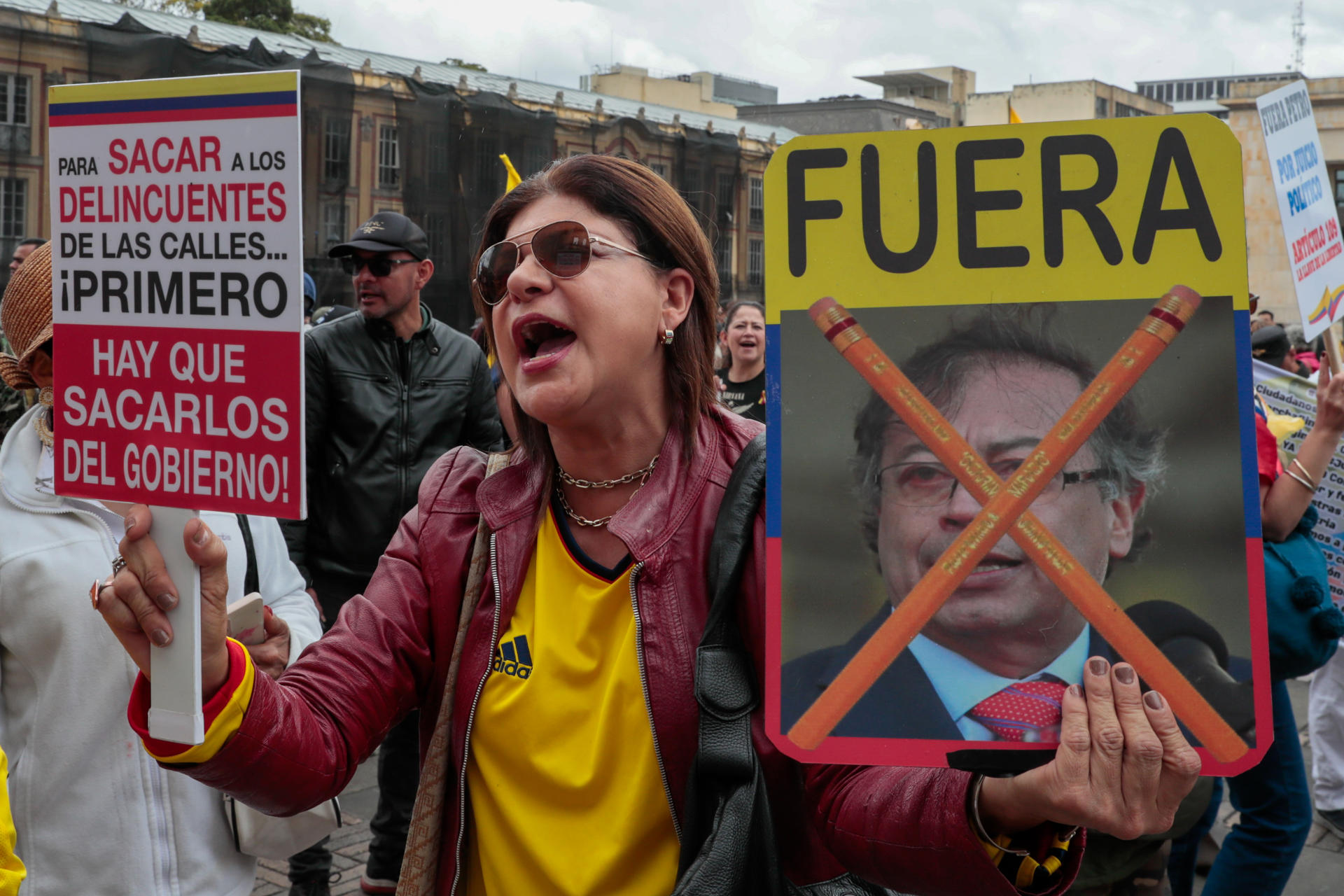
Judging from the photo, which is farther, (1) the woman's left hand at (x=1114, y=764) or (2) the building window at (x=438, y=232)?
(2) the building window at (x=438, y=232)

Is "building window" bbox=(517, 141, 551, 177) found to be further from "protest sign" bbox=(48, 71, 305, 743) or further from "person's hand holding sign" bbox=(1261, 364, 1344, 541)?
"protest sign" bbox=(48, 71, 305, 743)

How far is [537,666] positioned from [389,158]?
1154 cm

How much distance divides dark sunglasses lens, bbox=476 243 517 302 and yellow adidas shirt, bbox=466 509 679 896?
398mm

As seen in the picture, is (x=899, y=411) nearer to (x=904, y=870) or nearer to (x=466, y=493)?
(x=904, y=870)

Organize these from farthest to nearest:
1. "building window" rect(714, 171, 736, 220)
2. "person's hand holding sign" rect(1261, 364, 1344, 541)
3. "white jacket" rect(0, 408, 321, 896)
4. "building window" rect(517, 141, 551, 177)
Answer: "building window" rect(714, 171, 736, 220)
"building window" rect(517, 141, 551, 177)
"person's hand holding sign" rect(1261, 364, 1344, 541)
"white jacket" rect(0, 408, 321, 896)

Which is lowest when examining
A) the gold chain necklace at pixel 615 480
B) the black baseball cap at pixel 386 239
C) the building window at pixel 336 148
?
the gold chain necklace at pixel 615 480

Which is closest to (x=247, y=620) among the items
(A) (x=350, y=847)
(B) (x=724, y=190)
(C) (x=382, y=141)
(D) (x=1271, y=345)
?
(A) (x=350, y=847)

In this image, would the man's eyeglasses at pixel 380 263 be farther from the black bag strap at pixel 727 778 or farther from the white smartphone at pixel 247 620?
the black bag strap at pixel 727 778

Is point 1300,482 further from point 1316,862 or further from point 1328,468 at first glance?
point 1316,862

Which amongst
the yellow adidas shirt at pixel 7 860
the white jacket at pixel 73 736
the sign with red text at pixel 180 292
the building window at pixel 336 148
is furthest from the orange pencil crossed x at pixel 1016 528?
the building window at pixel 336 148

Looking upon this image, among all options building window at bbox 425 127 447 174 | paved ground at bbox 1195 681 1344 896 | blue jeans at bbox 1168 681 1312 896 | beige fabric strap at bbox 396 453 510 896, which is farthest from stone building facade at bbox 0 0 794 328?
beige fabric strap at bbox 396 453 510 896

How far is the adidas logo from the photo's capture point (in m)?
1.73

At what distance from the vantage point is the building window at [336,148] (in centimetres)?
1178

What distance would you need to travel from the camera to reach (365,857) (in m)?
4.81
